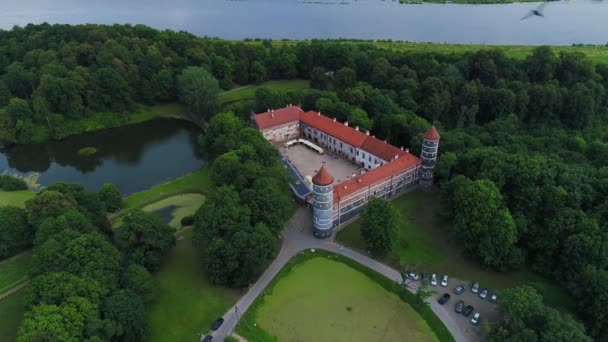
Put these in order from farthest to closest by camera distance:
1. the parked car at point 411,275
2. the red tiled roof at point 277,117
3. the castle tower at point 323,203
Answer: the red tiled roof at point 277,117, the castle tower at point 323,203, the parked car at point 411,275

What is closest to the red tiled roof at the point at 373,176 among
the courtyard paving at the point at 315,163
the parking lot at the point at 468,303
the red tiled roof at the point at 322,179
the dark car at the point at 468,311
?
the red tiled roof at the point at 322,179

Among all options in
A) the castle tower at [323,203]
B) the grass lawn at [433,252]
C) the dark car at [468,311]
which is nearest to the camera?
the dark car at [468,311]

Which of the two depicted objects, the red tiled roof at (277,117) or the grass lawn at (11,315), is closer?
the grass lawn at (11,315)

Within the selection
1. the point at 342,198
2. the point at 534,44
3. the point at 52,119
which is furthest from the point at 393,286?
the point at 534,44

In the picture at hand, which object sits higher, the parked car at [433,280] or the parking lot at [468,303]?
the parked car at [433,280]

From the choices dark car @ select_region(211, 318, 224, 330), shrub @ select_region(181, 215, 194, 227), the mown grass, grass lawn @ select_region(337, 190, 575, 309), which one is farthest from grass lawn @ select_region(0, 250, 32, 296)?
the mown grass

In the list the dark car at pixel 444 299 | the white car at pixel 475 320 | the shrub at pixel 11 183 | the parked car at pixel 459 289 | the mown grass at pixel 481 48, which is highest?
the mown grass at pixel 481 48

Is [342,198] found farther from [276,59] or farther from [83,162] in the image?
[276,59]

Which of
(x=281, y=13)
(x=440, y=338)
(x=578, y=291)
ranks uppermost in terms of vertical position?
(x=281, y=13)

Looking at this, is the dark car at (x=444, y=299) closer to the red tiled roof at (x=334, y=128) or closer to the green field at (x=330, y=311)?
the green field at (x=330, y=311)
